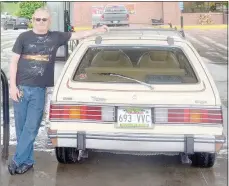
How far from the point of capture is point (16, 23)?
28219 mm

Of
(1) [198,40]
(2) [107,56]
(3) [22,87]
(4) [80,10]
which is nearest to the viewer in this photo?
(3) [22,87]

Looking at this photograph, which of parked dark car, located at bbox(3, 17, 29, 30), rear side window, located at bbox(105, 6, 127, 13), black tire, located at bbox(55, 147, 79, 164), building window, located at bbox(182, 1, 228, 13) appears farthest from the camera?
building window, located at bbox(182, 1, 228, 13)

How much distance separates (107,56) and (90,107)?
4.01 ft

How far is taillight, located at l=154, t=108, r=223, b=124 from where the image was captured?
4.54 metres

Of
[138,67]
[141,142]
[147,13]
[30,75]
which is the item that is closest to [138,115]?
[141,142]

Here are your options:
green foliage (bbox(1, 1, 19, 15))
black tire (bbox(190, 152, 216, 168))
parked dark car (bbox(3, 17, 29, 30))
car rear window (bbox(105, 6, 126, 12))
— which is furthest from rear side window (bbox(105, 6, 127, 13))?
black tire (bbox(190, 152, 216, 168))

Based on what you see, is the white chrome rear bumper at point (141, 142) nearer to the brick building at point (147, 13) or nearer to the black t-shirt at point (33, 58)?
the black t-shirt at point (33, 58)

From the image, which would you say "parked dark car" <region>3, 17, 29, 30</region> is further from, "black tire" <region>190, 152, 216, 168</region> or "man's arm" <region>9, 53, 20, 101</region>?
"black tire" <region>190, 152, 216, 168</region>

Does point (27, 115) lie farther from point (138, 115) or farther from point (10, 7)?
point (10, 7)

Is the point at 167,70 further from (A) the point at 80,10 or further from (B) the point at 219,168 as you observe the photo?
(A) the point at 80,10

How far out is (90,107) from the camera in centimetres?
461

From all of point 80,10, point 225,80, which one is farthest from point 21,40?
point 80,10

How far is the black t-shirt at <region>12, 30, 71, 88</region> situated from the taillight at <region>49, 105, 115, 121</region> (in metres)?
0.42

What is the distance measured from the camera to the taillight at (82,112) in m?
4.61
